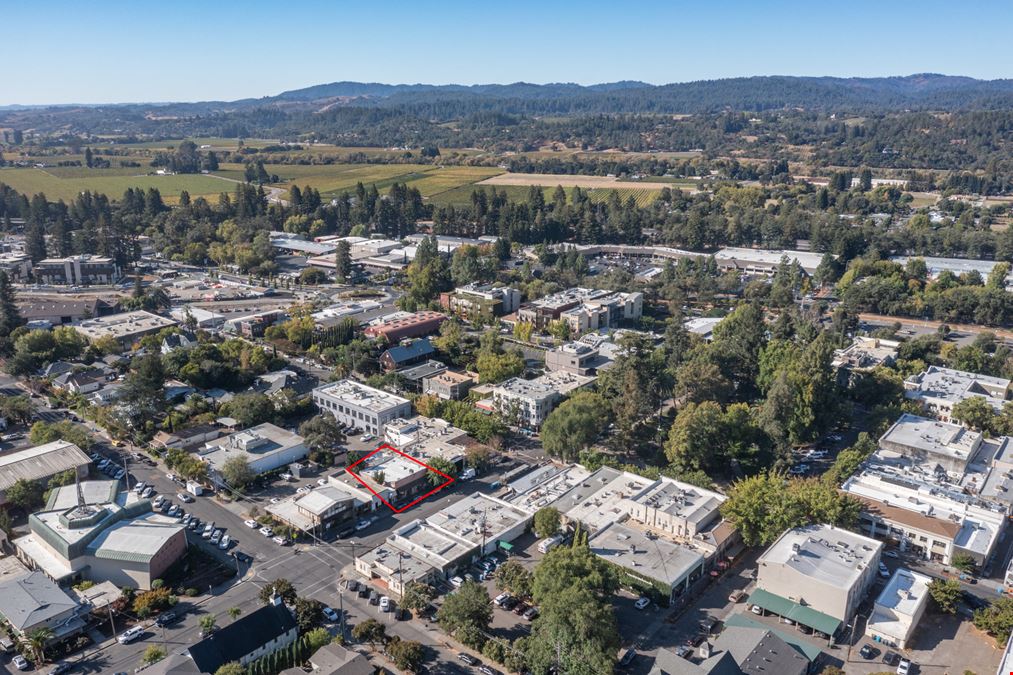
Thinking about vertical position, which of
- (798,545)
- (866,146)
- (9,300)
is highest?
(866,146)

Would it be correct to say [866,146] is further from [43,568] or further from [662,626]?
[43,568]

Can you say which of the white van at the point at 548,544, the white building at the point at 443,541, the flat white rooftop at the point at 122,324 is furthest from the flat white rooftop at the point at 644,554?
the flat white rooftop at the point at 122,324

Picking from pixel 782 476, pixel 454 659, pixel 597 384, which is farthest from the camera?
pixel 597 384

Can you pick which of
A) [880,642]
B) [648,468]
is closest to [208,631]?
[648,468]

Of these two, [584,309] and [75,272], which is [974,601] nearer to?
[584,309]

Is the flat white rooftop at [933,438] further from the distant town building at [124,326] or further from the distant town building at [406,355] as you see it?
the distant town building at [124,326]

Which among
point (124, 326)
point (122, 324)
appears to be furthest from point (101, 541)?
point (122, 324)
